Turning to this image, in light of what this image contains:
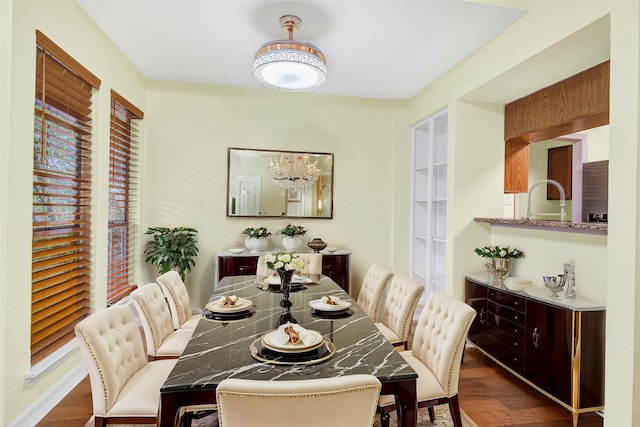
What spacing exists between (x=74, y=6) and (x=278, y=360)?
9.24 ft

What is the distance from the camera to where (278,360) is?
4.97 feet

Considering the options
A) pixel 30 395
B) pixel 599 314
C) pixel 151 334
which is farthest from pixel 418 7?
pixel 30 395

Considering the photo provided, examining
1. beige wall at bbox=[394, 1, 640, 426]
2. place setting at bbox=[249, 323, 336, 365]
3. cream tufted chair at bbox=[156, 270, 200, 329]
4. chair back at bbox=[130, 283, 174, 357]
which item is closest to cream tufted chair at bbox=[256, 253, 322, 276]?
cream tufted chair at bbox=[156, 270, 200, 329]

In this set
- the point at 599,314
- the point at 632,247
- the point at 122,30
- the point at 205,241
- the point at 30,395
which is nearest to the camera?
the point at 632,247

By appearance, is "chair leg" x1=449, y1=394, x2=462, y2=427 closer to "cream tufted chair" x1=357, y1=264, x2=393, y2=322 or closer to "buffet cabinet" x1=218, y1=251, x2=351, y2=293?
"cream tufted chair" x1=357, y1=264, x2=393, y2=322

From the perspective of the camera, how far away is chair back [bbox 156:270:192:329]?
8.65ft

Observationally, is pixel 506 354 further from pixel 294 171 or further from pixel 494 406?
pixel 294 171

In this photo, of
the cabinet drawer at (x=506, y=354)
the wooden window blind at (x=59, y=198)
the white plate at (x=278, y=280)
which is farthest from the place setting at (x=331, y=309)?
the wooden window blind at (x=59, y=198)

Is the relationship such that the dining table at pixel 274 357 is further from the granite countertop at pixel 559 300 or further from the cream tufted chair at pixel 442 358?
the granite countertop at pixel 559 300

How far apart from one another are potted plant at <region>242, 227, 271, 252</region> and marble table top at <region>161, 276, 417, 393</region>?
1.83 meters

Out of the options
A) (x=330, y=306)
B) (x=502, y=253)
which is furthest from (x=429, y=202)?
(x=330, y=306)

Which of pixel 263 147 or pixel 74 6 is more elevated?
pixel 74 6

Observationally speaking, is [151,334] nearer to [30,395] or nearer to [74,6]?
[30,395]

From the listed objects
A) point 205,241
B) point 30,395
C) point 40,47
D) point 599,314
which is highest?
point 40,47
